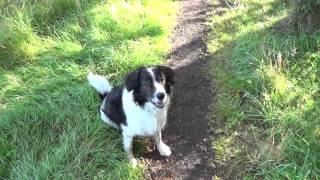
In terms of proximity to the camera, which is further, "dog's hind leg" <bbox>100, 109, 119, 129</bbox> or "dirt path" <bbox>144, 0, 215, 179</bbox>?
"dog's hind leg" <bbox>100, 109, 119, 129</bbox>

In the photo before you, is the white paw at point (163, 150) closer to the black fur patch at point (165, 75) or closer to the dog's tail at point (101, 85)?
the black fur patch at point (165, 75)

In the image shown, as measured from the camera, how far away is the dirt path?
435 centimetres

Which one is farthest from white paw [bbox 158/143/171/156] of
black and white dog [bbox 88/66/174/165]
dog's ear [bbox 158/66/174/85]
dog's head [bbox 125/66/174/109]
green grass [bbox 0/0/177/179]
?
dog's ear [bbox 158/66/174/85]

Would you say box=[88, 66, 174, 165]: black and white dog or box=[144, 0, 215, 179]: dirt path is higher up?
box=[88, 66, 174, 165]: black and white dog

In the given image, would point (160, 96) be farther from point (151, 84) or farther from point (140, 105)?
point (140, 105)

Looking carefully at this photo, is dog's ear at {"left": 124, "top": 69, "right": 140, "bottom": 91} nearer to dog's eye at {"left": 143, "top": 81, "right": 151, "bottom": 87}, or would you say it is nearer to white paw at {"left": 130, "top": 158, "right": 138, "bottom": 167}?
dog's eye at {"left": 143, "top": 81, "right": 151, "bottom": 87}

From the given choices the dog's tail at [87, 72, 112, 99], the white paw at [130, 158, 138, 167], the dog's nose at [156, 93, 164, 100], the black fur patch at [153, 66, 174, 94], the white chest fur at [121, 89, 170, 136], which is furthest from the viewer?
the dog's tail at [87, 72, 112, 99]

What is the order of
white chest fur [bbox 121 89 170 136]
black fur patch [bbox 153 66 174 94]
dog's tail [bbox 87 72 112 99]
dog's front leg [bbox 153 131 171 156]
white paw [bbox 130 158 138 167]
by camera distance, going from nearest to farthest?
black fur patch [bbox 153 66 174 94]
white chest fur [bbox 121 89 170 136]
white paw [bbox 130 158 138 167]
dog's front leg [bbox 153 131 171 156]
dog's tail [bbox 87 72 112 99]

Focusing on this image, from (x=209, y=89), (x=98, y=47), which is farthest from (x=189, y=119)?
(x=98, y=47)

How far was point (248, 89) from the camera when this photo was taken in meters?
4.98

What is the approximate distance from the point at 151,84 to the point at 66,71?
6.50 feet

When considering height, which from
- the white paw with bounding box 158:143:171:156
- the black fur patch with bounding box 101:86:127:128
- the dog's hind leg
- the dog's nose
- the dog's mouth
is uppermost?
the dog's nose

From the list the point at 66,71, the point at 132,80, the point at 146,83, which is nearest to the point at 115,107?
the point at 132,80

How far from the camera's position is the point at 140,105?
4117mm
